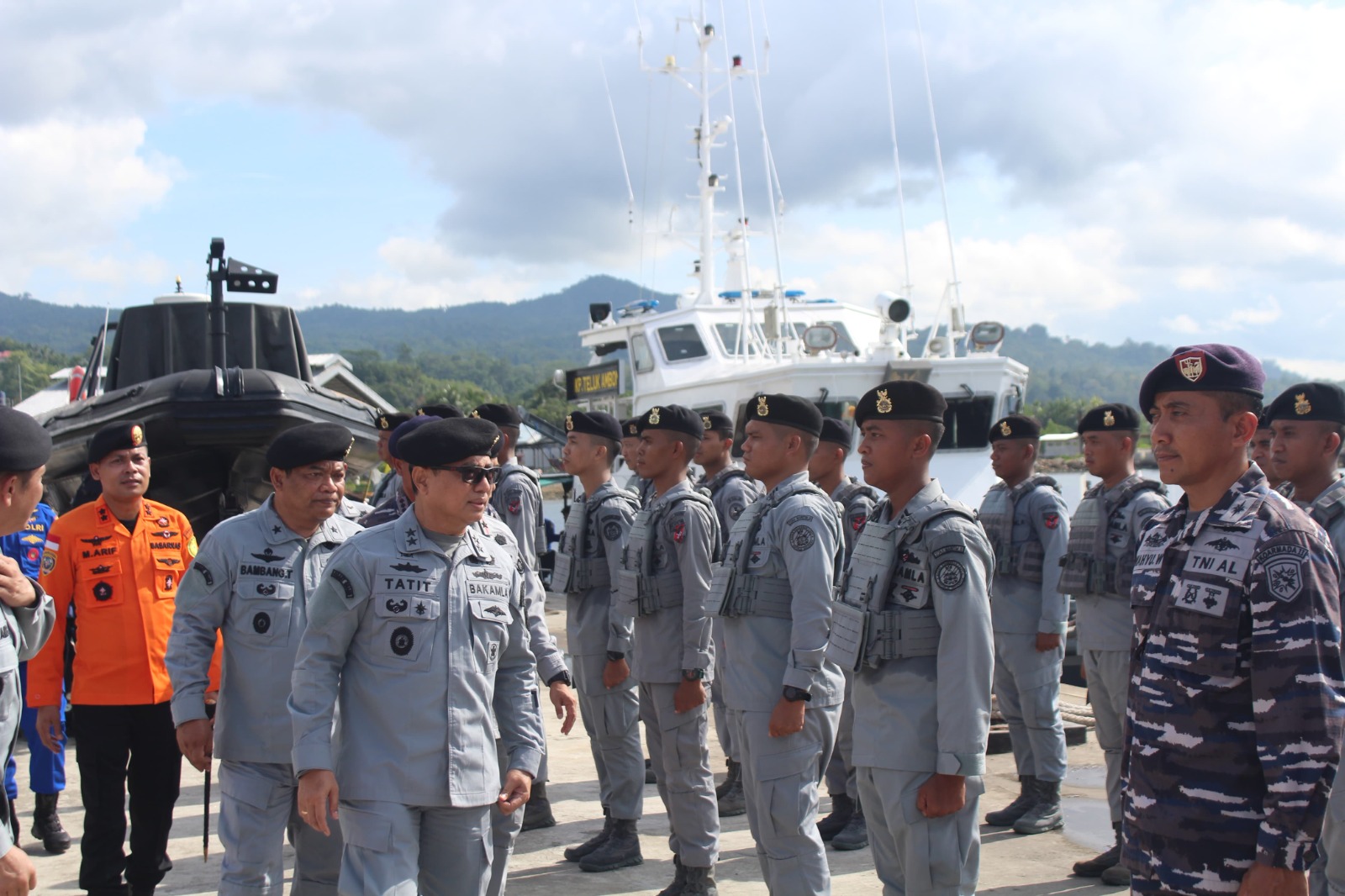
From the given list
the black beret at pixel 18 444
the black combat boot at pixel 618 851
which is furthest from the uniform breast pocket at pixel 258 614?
the black combat boot at pixel 618 851

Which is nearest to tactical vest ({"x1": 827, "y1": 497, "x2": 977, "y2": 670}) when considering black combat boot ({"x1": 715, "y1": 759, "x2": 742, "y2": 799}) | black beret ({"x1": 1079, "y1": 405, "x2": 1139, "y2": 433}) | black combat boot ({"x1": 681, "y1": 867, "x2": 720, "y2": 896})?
black combat boot ({"x1": 681, "y1": 867, "x2": 720, "y2": 896})

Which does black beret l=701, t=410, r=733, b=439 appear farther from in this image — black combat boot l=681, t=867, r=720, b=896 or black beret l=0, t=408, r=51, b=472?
black beret l=0, t=408, r=51, b=472

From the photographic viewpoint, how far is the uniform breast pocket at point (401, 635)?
3.01m

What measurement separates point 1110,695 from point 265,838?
3.64 meters

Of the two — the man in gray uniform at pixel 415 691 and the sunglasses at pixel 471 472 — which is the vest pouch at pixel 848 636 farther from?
the sunglasses at pixel 471 472

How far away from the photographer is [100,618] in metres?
4.37

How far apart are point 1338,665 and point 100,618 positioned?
4.08 m

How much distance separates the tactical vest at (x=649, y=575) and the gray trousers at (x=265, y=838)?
1.61 meters

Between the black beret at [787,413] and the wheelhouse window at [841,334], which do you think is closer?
the black beret at [787,413]

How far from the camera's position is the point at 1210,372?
261 cm

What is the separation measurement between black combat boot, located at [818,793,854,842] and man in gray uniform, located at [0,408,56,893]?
3.76 meters

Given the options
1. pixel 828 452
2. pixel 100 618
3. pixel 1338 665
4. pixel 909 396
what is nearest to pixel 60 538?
pixel 100 618

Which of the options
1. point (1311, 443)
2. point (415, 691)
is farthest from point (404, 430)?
point (1311, 443)

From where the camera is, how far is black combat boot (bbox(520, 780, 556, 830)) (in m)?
5.62
